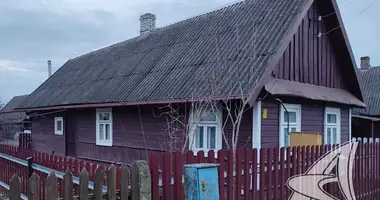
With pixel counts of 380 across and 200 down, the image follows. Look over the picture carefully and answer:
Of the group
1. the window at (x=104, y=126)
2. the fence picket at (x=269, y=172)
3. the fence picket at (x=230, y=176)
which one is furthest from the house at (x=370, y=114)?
the fence picket at (x=230, y=176)

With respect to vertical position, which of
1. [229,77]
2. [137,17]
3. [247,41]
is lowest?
[229,77]

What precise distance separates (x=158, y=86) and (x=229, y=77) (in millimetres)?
→ 2565

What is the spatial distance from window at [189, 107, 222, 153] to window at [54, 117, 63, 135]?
873 centimetres

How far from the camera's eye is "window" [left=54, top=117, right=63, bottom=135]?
51.5 ft

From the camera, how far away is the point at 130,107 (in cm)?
1127

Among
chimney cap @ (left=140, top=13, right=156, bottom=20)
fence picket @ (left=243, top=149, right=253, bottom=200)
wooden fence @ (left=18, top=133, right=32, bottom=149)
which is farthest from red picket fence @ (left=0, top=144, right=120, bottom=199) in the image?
A: chimney cap @ (left=140, top=13, right=156, bottom=20)

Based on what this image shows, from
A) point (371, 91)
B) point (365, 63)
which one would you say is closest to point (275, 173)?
point (371, 91)

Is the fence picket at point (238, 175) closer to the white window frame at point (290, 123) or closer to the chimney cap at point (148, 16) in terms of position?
the white window frame at point (290, 123)

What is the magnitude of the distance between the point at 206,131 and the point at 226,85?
1.35 meters

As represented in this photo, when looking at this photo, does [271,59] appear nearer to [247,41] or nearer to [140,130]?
[247,41]

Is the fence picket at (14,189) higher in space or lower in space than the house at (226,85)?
lower

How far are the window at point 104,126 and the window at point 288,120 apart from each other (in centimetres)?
603

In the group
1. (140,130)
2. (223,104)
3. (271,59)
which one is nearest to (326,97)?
(271,59)

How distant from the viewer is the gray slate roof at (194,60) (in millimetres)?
8719
